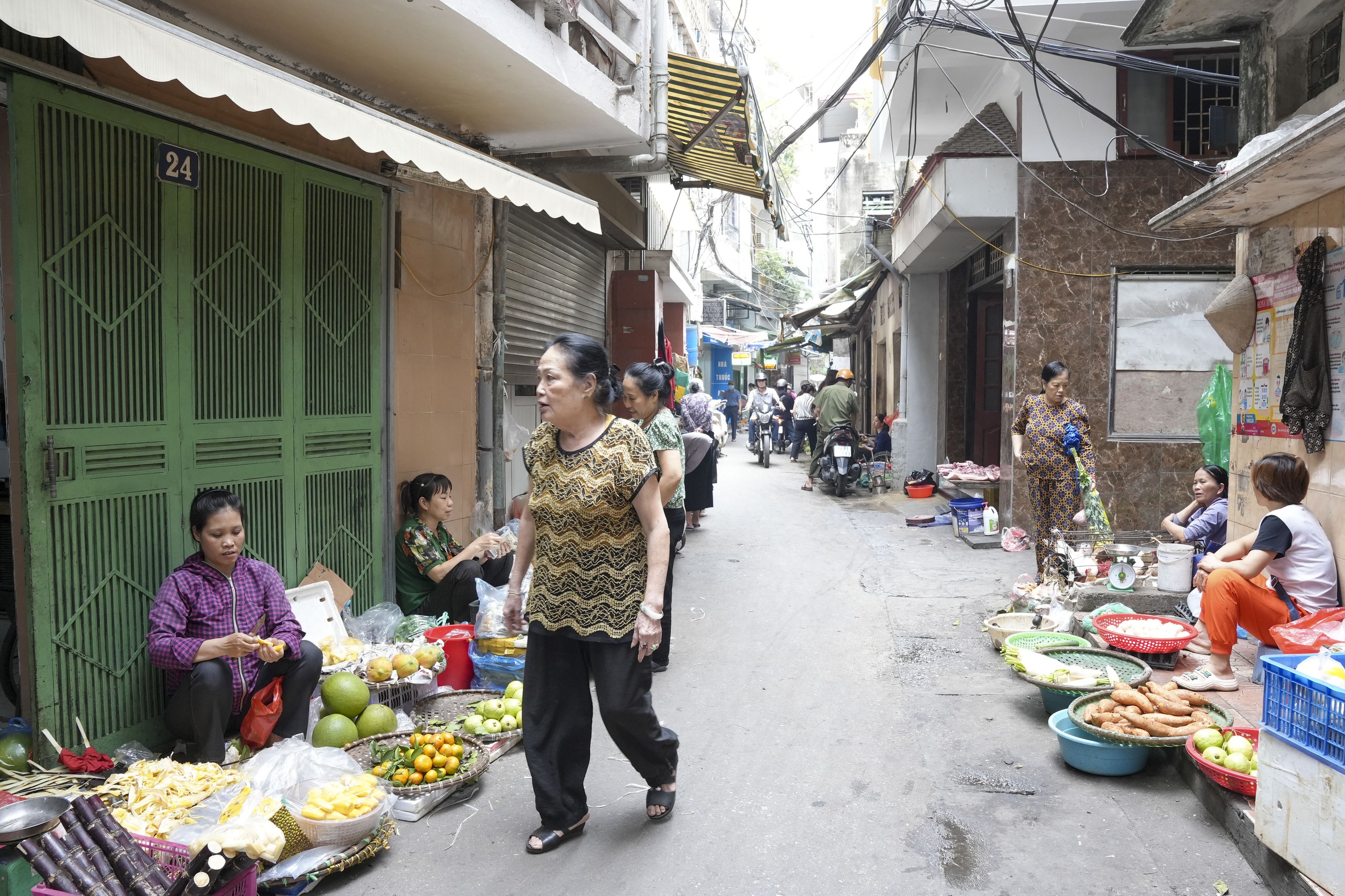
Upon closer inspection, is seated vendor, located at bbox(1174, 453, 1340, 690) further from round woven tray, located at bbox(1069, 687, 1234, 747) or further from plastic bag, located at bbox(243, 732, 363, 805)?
plastic bag, located at bbox(243, 732, 363, 805)

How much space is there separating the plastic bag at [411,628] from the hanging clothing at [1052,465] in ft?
16.7

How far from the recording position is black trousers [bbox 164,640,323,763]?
384cm

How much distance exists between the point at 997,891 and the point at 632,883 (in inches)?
51.2

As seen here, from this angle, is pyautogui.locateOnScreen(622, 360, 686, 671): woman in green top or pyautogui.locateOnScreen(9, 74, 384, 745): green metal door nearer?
pyautogui.locateOnScreen(9, 74, 384, 745): green metal door

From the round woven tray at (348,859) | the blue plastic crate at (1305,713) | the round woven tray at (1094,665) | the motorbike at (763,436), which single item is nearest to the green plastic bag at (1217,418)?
the round woven tray at (1094,665)

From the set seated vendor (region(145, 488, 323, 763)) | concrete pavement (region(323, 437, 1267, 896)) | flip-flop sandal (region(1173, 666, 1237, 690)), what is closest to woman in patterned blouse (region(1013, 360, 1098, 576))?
concrete pavement (region(323, 437, 1267, 896))

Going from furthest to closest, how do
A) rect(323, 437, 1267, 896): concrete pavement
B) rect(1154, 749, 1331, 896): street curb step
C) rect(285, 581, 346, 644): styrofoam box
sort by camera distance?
rect(285, 581, 346, 644): styrofoam box
rect(323, 437, 1267, 896): concrete pavement
rect(1154, 749, 1331, 896): street curb step

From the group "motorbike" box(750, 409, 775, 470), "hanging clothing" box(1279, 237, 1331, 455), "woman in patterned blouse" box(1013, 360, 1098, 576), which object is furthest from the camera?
"motorbike" box(750, 409, 775, 470)

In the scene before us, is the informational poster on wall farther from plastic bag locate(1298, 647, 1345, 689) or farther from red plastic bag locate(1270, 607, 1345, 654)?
plastic bag locate(1298, 647, 1345, 689)

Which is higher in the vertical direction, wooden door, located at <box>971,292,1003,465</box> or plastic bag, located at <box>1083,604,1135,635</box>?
wooden door, located at <box>971,292,1003,465</box>

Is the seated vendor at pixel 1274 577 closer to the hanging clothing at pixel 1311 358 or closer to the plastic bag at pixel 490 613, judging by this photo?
the hanging clothing at pixel 1311 358

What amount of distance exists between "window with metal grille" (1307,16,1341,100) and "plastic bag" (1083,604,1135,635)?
11.0 ft

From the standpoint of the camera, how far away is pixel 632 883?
336 cm

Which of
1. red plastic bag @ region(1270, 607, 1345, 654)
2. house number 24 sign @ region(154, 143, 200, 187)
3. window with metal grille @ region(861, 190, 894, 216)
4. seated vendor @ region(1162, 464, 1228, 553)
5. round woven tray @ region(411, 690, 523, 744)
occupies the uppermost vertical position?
window with metal grille @ region(861, 190, 894, 216)
